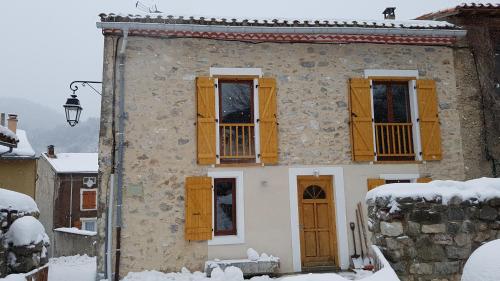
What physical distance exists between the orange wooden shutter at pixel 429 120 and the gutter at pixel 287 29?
1067 mm

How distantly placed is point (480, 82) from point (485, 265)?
753 centimetres

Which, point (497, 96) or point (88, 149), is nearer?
point (497, 96)

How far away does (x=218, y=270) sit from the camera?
732cm

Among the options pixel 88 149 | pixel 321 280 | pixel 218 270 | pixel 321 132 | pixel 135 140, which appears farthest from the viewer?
pixel 88 149

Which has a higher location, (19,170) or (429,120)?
(429,120)

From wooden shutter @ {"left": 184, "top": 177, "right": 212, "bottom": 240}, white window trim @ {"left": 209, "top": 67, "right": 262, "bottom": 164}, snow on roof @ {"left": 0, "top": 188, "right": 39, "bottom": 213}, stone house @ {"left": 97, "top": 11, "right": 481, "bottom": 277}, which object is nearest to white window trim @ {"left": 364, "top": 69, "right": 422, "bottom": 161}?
stone house @ {"left": 97, "top": 11, "right": 481, "bottom": 277}

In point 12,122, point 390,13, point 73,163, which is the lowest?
point 73,163

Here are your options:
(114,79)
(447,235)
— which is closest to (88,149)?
(114,79)

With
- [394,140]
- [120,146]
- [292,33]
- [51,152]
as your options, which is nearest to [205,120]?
[120,146]

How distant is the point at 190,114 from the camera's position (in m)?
8.32

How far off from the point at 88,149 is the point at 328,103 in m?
52.1

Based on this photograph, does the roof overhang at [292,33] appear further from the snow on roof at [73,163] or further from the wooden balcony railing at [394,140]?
the snow on roof at [73,163]

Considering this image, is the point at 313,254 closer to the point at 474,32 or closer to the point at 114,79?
the point at 114,79

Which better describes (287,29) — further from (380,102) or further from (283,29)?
(380,102)
